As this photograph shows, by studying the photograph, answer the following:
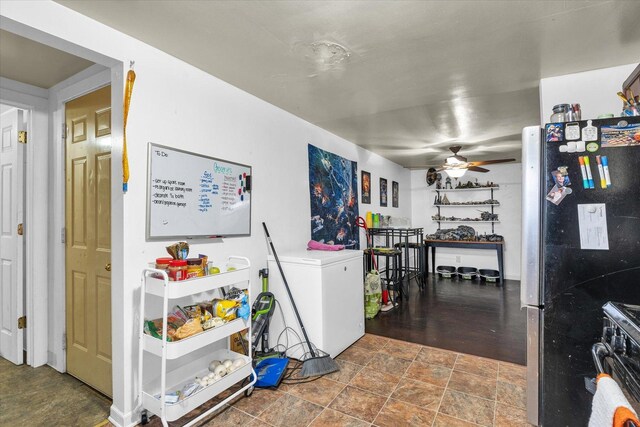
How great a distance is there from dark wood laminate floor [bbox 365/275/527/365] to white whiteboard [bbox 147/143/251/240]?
1960 mm

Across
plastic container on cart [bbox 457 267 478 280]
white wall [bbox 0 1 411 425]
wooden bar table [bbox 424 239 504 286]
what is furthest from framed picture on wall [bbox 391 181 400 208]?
white wall [bbox 0 1 411 425]

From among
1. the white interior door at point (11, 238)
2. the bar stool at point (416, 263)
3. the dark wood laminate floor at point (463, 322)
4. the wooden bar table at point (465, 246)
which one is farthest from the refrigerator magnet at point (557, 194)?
the wooden bar table at point (465, 246)

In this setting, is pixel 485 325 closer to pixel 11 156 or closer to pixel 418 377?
pixel 418 377

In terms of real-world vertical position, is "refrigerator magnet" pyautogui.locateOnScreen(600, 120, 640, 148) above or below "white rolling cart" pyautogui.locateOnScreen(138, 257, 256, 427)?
above

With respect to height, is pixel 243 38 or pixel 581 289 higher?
pixel 243 38

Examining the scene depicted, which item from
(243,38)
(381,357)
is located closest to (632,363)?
(381,357)

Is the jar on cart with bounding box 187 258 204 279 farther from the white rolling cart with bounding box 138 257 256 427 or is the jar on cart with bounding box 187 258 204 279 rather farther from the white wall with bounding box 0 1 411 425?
the white wall with bounding box 0 1 411 425

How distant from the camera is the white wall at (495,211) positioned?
6160 mm

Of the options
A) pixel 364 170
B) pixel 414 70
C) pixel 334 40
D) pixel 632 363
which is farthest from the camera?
pixel 364 170

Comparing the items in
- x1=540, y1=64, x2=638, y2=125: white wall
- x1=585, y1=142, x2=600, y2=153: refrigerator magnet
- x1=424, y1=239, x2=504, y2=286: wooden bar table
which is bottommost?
x1=424, y1=239, x2=504, y2=286: wooden bar table

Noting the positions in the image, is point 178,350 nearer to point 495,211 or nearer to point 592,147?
point 592,147

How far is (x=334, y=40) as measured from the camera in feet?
6.26

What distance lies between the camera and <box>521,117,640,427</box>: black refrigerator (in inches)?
57.9

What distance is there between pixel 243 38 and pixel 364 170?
10.7ft
